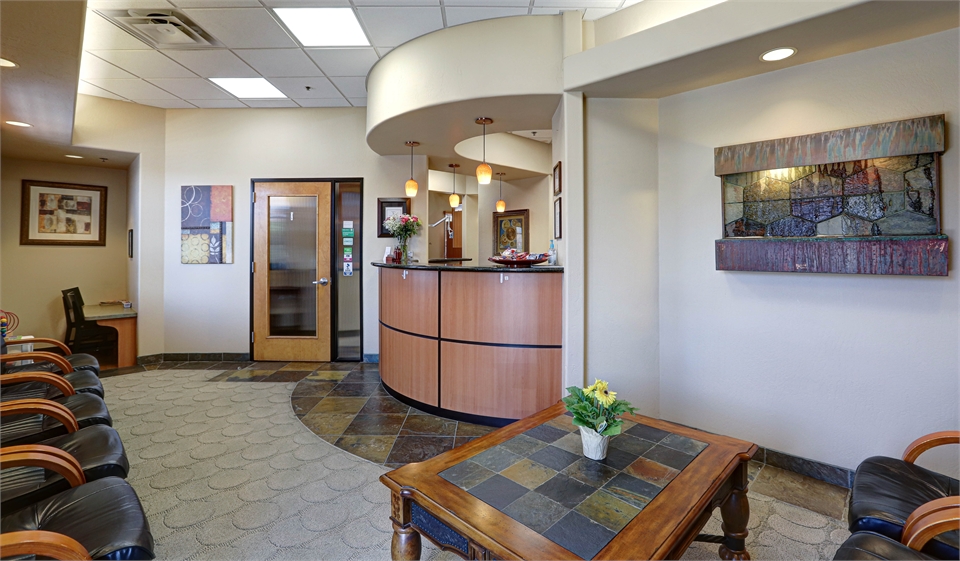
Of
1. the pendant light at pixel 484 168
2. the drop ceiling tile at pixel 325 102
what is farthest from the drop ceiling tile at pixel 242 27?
the pendant light at pixel 484 168

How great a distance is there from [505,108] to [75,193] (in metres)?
6.29

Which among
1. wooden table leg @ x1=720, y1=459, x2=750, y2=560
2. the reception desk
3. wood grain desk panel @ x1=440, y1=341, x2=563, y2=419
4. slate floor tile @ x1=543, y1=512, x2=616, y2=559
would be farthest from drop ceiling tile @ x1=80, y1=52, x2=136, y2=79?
wooden table leg @ x1=720, y1=459, x2=750, y2=560

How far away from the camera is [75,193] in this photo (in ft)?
18.4

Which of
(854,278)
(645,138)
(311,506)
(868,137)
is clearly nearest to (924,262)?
(854,278)

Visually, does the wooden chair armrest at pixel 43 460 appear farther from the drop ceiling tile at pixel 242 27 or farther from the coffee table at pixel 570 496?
the drop ceiling tile at pixel 242 27

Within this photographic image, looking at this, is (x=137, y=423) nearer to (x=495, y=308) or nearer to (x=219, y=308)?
(x=219, y=308)

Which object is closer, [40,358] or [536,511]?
[536,511]

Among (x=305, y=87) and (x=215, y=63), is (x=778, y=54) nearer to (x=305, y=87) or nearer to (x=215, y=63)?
(x=305, y=87)

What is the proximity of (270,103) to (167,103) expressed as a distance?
1.23 m

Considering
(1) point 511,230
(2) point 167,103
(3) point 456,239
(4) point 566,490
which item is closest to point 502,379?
(4) point 566,490

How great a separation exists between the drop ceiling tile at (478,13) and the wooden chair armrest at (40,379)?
3498mm

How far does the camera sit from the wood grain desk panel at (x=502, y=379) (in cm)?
314

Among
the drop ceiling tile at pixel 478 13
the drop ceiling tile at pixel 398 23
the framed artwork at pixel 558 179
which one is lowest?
the framed artwork at pixel 558 179

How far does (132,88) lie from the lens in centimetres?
446
